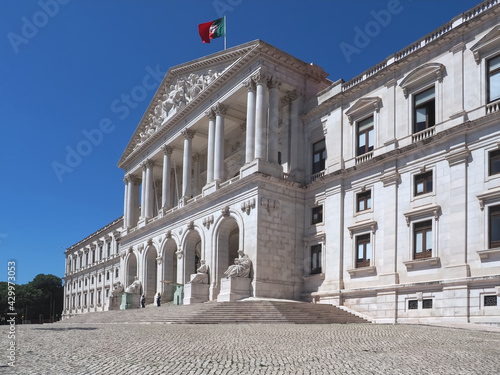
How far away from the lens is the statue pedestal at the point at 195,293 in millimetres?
37188

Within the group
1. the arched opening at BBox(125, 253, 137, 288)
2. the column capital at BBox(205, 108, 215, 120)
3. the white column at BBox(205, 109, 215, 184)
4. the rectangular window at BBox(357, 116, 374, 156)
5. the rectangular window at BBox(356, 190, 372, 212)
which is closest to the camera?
the rectangular window at BBox(356, 190, 372, 212)

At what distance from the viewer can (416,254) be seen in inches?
1136

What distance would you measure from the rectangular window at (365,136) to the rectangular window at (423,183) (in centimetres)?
486

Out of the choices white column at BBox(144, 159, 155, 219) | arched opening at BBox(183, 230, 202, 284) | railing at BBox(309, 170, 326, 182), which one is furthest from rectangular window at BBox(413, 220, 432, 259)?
white column at BBox(144, 159, 155, 219)

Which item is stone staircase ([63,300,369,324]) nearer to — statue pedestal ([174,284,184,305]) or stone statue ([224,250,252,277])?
stone statue ([224,250,252,277])

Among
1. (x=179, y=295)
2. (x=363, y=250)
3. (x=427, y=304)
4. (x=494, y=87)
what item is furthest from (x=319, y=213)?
(x=494, y=87)

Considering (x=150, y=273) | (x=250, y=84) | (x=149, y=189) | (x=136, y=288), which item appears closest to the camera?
(x=250, y=84)

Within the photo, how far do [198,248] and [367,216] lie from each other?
23226 mm

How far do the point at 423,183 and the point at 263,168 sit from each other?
438 inches

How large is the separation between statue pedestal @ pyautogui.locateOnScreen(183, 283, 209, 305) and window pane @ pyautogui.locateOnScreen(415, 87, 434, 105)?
64.7 feet

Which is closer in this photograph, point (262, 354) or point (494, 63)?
point (262, 354)

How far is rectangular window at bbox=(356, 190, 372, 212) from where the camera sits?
32888 millimetres

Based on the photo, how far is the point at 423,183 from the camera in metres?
29.4

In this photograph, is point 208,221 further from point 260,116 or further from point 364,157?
point 364,157
